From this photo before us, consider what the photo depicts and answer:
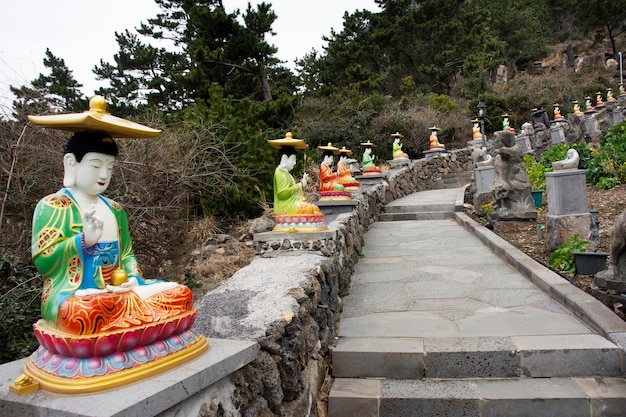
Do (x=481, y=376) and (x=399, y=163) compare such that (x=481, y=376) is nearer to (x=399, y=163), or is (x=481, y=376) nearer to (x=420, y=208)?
(x=420, y=208)

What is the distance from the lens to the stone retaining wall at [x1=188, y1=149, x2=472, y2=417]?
2385 millimetres

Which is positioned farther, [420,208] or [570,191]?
[420,208]

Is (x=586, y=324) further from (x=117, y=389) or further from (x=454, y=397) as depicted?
(x=117, y=389)

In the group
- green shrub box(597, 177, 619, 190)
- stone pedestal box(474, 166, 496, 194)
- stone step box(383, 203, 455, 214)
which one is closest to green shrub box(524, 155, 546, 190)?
stone pedestal box(474, 166, 496, 194)

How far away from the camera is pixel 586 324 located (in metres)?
4.07

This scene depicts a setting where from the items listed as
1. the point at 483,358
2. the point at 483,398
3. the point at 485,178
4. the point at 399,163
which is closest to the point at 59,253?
the point at 483,398

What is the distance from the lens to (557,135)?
2048 centimetres

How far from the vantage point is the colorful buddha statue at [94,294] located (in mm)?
1836

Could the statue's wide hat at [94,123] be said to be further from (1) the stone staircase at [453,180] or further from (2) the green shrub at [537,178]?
(1) the stone staircase at [453,180]

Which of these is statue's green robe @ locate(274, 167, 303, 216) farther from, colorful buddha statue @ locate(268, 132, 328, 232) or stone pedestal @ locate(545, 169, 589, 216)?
stone pedestal @ locate(545, 169, 589, 216)

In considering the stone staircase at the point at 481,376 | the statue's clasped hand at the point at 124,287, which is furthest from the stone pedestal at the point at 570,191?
the statue's clasped hand at the point at 124,287

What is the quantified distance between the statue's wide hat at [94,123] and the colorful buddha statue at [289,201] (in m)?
2.84

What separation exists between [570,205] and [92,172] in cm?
598

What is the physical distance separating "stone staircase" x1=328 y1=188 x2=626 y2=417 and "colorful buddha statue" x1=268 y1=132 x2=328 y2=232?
1.44 metres
